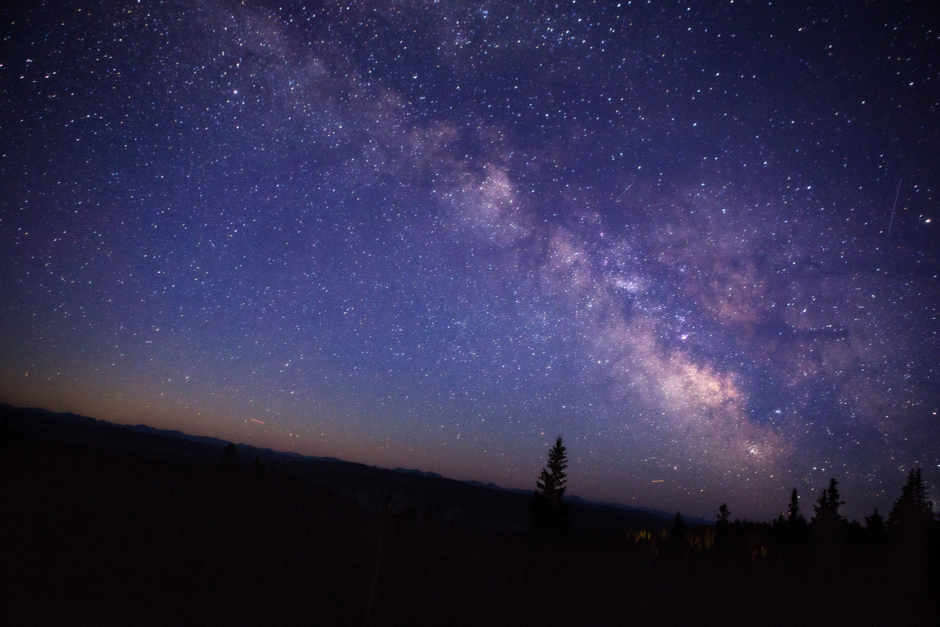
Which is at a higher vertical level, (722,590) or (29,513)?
(722,590)

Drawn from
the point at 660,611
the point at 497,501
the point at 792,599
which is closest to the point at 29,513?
the point at 660,611

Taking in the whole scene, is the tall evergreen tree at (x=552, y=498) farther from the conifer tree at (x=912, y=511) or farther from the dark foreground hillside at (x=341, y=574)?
the conifer tree at (x=912, y=511)

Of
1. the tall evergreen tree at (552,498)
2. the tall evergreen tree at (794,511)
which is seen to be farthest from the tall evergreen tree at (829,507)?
the tall evergreen tree at (552,498)

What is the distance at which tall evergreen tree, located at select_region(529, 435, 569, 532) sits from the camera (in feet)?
120

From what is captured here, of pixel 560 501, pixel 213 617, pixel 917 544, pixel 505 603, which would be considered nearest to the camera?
pixel 213 617

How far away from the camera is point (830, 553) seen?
43156mm

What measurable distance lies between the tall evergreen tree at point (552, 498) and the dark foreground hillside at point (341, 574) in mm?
1476

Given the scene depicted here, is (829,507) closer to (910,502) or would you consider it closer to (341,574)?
(910,502)

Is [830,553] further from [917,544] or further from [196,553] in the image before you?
[196,553]

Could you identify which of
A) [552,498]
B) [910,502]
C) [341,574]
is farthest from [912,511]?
[341,574]

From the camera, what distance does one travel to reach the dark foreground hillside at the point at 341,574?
665 inches

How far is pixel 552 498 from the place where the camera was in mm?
38031

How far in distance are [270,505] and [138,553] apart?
78.2 ft

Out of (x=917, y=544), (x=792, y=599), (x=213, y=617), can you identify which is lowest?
(x=213, y=617)
